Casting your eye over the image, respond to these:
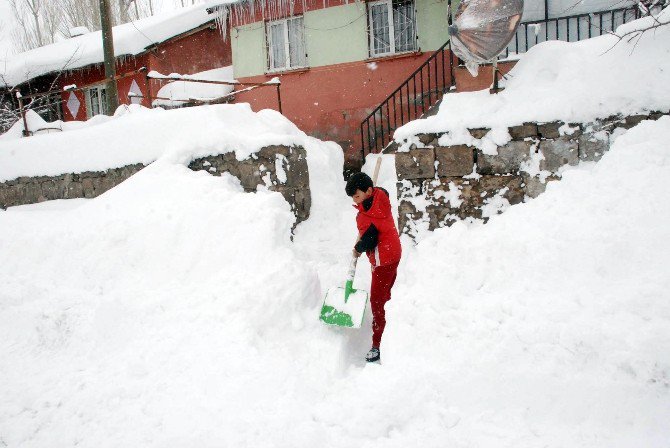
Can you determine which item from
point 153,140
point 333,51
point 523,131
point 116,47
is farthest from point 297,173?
point 116,47

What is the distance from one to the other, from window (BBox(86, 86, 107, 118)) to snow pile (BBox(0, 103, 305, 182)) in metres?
9.04

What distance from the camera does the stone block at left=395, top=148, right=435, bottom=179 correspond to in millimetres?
4336

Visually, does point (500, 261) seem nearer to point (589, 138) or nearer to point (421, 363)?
point (421, 363)

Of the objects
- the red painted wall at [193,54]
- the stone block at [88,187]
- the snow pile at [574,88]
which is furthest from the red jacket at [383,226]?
the red painted wall at [193,54]

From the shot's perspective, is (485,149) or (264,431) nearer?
(264,431)

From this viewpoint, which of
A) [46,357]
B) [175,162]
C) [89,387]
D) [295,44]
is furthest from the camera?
[295,44]

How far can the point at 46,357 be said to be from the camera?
3.18 m

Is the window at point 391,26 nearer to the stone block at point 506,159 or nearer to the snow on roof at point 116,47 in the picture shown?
the snow on roof at point 116,47

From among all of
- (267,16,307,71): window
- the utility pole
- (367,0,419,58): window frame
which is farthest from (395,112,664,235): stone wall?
the utility pole

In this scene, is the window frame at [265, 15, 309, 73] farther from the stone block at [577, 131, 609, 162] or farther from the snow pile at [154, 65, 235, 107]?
the stone block at [577, 131, 609, 162]

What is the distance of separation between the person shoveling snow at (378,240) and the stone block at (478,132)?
1.17m

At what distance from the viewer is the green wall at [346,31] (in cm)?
905

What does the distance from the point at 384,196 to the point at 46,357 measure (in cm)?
310

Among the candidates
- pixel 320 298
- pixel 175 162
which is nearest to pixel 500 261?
pixel 320 298
